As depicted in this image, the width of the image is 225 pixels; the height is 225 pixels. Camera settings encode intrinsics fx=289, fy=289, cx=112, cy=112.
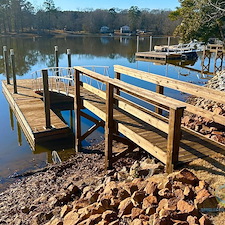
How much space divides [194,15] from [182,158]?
60.9 feet

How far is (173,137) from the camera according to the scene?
3.83 m

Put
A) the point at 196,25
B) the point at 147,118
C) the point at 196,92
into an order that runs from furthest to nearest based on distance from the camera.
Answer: the point at 196,25 → the point at 196,92 → the point at 147,118

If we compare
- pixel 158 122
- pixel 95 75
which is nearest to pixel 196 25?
pixel 95 75

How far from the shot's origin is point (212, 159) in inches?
162

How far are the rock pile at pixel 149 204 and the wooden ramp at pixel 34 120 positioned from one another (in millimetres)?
4736

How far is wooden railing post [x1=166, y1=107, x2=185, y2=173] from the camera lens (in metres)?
3.69

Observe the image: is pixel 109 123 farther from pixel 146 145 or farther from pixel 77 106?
pixel 77 106

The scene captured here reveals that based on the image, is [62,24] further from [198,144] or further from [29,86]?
[198,144]

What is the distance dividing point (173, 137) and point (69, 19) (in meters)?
83.4

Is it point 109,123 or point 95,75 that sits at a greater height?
point 95,75

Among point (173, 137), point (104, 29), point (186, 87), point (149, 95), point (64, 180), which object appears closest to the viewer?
point (173, 137)

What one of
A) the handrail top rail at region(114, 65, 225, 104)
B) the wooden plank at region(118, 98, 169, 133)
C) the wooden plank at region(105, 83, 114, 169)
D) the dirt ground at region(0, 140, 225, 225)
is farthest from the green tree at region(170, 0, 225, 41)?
the wooden plank at region(118, 98, 169, 133)

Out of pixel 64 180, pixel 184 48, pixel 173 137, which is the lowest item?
pixel 64 180

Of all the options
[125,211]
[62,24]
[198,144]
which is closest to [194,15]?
[198,144]
